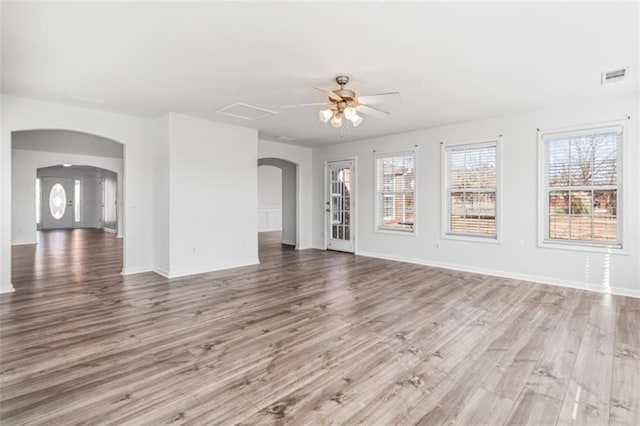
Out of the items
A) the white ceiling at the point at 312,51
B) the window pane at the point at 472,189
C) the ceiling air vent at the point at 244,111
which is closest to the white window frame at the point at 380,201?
the window pane at the point at 472,189

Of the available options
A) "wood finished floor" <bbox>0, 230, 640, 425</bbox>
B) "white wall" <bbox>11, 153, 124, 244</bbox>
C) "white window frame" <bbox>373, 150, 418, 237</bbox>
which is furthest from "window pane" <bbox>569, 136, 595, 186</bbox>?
"white wall" <bbox>11, 153, 124, 244</bbox>

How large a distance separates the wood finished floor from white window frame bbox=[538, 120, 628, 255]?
0.67m

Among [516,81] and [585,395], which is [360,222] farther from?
[585,395]

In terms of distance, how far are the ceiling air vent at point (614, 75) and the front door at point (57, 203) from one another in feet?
54.5

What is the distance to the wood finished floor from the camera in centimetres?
196

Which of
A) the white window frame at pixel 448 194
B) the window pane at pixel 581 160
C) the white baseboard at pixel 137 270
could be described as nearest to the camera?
the window pane at pixel 581 160

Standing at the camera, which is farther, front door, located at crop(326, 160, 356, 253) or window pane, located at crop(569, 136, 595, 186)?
front door, located at crop(326, 160, 356, 253)

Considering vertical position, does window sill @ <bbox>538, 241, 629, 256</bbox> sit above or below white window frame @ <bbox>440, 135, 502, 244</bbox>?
below

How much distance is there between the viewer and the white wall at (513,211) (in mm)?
4375

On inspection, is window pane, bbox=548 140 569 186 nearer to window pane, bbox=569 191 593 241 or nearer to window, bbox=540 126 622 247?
window, bbox=540 126 622 247

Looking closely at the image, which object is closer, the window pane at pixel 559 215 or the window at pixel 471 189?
the window pane at pixel 559 215

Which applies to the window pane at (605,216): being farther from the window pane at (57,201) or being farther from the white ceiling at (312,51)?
the window pane at (57,201)

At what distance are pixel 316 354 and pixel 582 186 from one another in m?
4.59

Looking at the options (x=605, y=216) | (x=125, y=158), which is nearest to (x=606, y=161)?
(x=605, y=216)
